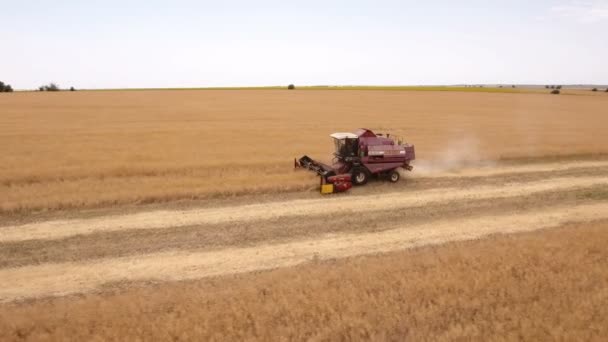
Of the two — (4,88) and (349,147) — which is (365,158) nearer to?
(349,147)

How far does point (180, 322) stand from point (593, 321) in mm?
6674

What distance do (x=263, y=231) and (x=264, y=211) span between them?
1.74 m

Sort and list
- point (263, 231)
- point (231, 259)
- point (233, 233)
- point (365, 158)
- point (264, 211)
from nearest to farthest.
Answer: point (231, 259)
point (233, 233)
point (263, 231)
point (264, 211)
point (365, 158)

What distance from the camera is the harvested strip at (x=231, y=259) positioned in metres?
9.23

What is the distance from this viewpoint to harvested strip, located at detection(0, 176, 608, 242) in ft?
39.9

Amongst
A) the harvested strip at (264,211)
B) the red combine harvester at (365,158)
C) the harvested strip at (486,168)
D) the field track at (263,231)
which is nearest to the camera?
the field track at (263,231)

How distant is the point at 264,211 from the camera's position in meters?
13.9

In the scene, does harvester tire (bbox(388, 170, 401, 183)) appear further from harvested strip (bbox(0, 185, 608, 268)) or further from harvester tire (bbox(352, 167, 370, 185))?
harvested strip (bbox(0, 185, 608, 268))

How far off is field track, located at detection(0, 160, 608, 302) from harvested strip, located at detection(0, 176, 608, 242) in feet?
0.11

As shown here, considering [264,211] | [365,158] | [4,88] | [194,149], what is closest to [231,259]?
[264,211]

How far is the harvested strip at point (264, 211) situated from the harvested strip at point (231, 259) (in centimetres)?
208

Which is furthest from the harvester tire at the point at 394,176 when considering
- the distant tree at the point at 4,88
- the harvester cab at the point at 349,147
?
the distant tree at the point at 4,88

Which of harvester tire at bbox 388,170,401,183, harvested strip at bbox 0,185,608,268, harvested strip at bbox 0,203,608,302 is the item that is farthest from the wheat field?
harvested strip at bbox 0,203,608,302

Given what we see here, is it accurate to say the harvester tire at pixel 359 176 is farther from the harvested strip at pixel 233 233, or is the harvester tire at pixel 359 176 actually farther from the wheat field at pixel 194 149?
the harvested strip at pixel 233 233
